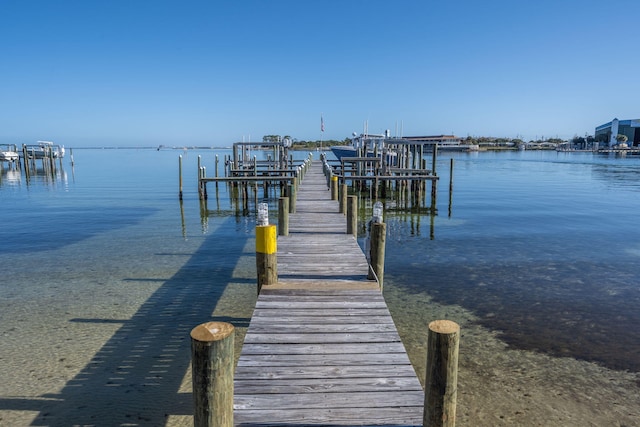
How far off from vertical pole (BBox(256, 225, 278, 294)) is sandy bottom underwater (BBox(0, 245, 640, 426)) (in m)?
1.83

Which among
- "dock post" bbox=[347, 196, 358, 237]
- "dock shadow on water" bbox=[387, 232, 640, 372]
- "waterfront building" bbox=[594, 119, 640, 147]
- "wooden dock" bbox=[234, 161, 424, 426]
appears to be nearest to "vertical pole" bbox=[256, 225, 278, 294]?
"wooden dock" bbox=[234, 161, 424, 426]

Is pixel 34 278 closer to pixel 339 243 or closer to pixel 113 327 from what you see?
pixel 113 327

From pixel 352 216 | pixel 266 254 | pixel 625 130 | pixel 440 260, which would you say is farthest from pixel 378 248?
pixel 625 130

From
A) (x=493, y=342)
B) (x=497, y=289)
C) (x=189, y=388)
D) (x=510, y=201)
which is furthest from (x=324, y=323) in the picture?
(x=510, y=201)

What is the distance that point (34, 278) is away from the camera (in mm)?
11672

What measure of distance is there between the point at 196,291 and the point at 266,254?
4.62 m

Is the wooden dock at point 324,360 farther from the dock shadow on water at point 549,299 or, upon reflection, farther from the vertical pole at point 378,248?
the dock shadow on water at point 549,299

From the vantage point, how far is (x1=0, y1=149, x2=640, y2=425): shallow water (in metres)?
6.64

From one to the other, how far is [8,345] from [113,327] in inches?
69.1

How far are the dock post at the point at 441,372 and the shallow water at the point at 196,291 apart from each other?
3.85m

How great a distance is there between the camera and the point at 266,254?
6891mm

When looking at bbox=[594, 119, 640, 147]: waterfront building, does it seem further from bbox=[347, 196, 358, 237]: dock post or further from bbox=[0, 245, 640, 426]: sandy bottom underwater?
bbox=[0, 245, 640, 426]: sandy bottom underwater

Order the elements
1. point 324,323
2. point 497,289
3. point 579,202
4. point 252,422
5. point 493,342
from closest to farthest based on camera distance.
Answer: point 252,422
point 324,323
point 493,342
point 497,289
point 579,202

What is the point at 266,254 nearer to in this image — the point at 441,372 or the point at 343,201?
the point at 441,372
